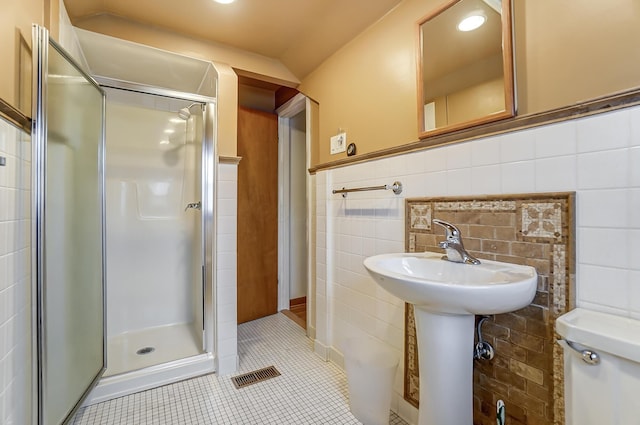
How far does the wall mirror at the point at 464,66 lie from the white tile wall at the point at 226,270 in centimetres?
127

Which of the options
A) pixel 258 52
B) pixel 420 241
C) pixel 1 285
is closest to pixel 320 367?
pixel 420 241

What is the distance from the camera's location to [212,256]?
1885 millimetres

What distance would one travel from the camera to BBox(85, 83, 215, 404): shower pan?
218 centimetres

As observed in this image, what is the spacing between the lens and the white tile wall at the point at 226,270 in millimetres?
1893

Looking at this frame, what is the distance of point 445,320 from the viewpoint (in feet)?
3.37

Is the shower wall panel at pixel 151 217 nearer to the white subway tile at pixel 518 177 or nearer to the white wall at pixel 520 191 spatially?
the white wall at pixel 520 191

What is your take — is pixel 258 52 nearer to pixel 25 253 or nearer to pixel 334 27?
pixel 334 27

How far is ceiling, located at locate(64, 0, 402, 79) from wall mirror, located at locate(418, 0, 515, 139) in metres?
0.39

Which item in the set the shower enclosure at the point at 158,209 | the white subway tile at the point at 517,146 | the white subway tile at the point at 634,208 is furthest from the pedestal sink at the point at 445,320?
the shower enclosure at the point at 158,209

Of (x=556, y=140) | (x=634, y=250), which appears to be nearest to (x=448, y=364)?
(x=634, y=250)

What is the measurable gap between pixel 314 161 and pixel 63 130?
4.98 ft

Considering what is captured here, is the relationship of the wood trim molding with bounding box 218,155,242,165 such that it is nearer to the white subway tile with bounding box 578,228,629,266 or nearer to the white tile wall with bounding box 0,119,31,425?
the white tile wall with bounding box 0,119,31,425

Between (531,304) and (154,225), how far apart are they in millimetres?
2586

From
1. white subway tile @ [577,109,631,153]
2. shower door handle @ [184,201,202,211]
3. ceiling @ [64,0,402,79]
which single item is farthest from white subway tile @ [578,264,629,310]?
shower door handle @ [184,201,202,211]
